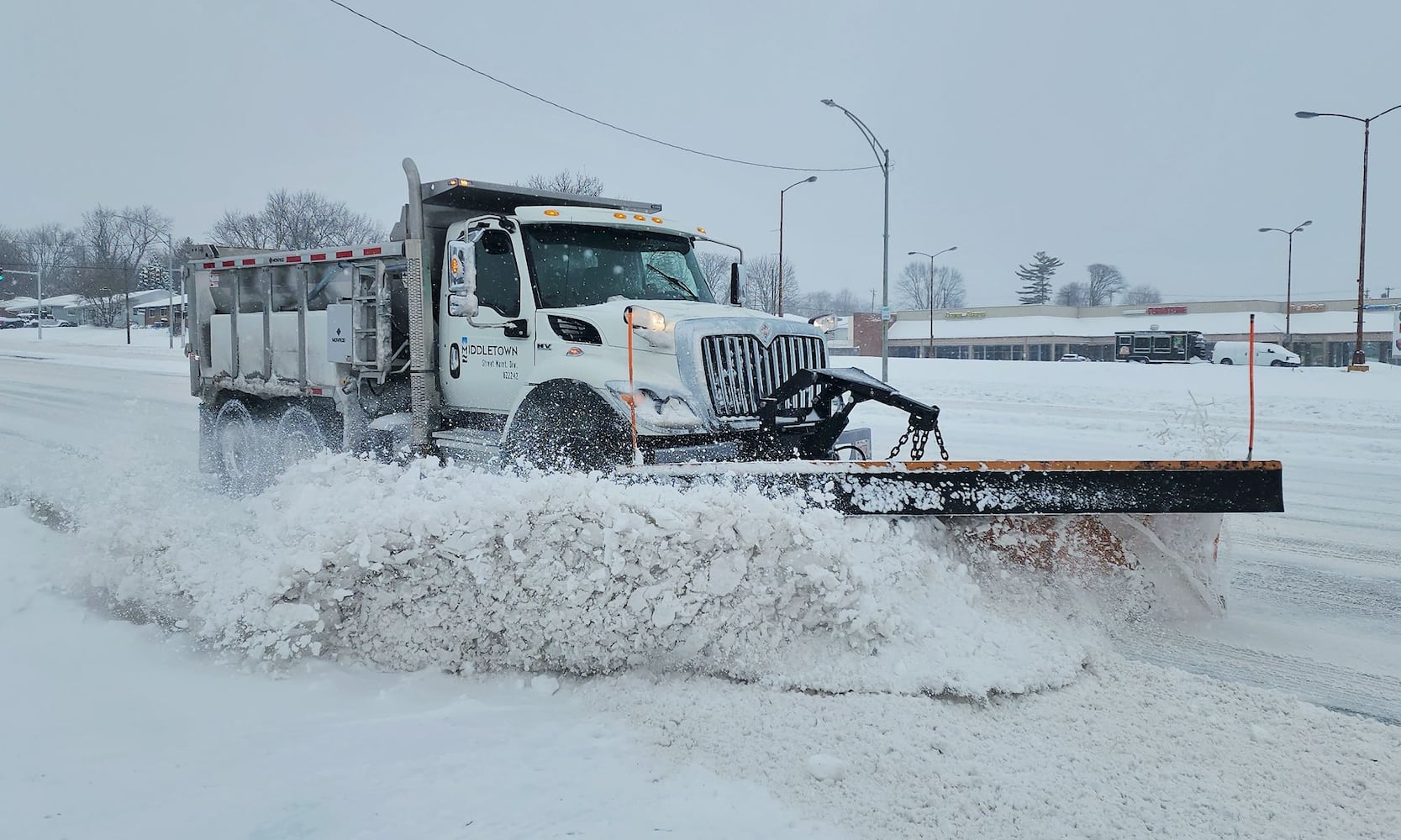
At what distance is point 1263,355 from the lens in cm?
4175

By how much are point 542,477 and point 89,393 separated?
18.3 meters

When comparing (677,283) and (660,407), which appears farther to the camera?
(677,283)

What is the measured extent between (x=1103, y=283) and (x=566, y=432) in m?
141

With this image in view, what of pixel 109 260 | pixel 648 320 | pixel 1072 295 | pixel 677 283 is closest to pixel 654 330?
pixel 648 320

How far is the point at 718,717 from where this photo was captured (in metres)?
3.59

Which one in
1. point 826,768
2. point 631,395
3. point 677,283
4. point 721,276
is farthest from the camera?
point 721,276

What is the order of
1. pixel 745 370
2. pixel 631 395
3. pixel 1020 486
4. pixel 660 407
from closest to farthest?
pixel 1020 486, pixel 631 395, pixel 660 407, pixel 745 370

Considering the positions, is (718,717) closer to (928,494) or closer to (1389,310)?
(928,494)

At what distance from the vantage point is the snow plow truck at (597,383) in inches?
167

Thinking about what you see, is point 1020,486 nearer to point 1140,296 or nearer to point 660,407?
point 660,407

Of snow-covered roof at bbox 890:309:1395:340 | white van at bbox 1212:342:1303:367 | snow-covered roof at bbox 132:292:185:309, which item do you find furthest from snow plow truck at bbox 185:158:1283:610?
snow-covered roof at bbox 132:292:185:309

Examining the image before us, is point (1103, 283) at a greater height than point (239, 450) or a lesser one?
greater

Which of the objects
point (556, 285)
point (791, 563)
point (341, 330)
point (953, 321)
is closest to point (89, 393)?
point (341, 330)

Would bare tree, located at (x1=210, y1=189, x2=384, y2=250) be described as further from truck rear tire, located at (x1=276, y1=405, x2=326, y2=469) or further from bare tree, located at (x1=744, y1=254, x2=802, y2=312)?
truck rear tire, located at (x1=276, y1=405, x2=326, y2=469)
